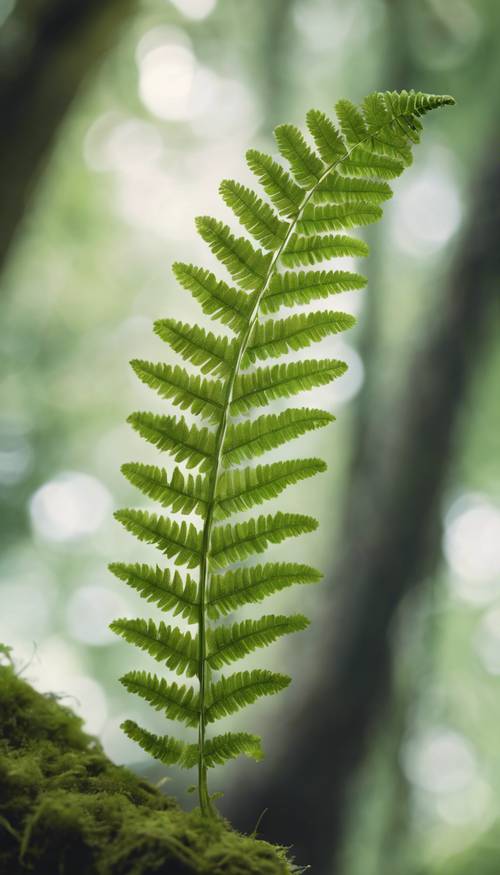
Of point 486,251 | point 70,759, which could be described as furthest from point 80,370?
point 70,759

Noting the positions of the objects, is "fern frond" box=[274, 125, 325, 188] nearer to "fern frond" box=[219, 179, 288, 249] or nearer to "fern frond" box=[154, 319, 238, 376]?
"fern frond" box=[219, 179, 288, 249]

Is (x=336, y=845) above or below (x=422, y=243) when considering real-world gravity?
below

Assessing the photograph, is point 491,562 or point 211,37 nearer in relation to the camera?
point 211,37

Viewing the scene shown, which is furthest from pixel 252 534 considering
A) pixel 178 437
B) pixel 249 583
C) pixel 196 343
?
pixel 196 343

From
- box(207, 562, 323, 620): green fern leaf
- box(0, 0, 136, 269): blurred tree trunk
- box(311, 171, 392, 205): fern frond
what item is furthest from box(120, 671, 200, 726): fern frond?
box(0, 0, 136, 269): blurred tree trunk

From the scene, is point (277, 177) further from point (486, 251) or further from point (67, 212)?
point (67, 212)

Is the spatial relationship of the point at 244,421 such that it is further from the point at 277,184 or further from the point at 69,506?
the point at 69,506
